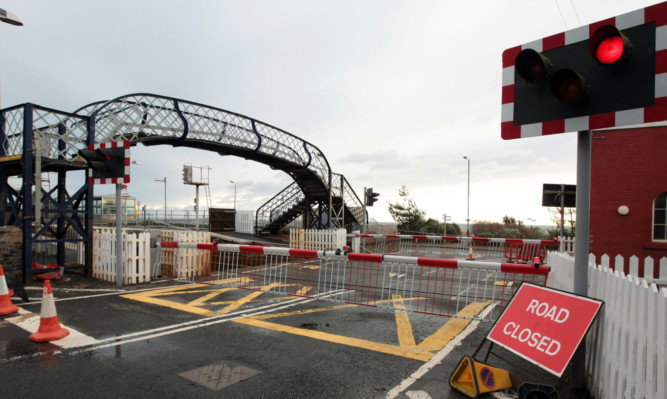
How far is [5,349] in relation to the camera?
4.70 meters

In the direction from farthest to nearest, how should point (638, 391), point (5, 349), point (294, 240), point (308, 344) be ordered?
point (294, 240), point (308, 344), point (5, 349), point (638, 391)

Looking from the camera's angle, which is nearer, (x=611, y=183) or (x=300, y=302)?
(x=300, y=302)

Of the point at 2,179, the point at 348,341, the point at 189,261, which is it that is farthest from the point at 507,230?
the point at 2,179

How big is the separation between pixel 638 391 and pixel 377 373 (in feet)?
7.27

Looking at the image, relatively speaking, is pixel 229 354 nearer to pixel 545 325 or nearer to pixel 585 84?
pixel 545 325

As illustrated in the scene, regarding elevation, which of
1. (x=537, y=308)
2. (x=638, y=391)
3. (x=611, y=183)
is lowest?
(x=638, y=391)

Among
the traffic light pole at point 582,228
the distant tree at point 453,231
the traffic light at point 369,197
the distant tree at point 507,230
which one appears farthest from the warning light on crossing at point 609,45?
the distant tree at point 453,231

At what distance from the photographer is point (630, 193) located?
11891 millimetres

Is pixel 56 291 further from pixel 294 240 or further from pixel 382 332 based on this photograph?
pixel 294 240

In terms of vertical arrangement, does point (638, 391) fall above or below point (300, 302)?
above

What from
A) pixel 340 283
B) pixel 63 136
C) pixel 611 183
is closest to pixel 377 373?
pixel 340 283

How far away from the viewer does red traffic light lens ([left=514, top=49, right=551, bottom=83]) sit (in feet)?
11.3

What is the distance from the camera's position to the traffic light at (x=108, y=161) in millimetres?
8578

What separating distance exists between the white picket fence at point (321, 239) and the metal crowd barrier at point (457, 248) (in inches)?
34.9
